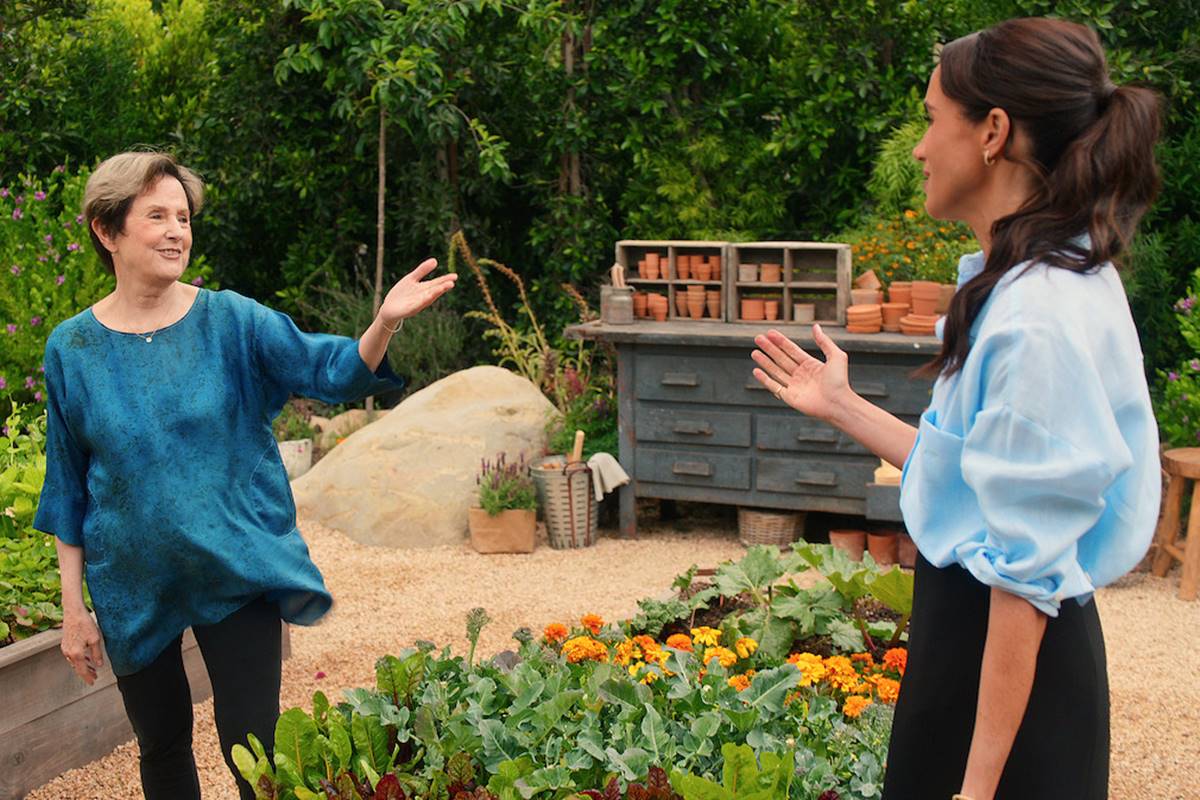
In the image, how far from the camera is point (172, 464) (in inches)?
103

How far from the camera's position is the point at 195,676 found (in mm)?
4344

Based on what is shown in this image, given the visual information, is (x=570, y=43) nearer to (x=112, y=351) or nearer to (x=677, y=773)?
(x=112, y=351)

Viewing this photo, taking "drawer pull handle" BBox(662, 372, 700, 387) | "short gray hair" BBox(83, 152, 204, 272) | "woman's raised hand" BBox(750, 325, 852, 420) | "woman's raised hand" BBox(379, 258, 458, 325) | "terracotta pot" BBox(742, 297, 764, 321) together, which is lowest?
"drawer pull handle" BBox(662, 372, 700, 387)

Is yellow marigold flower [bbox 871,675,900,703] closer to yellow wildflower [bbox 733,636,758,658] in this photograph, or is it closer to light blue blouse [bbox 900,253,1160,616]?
yellow wildflower [bbox 733,636,758,658]

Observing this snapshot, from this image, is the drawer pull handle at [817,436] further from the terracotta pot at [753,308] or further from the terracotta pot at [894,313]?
the terracotta pot at [753,308]

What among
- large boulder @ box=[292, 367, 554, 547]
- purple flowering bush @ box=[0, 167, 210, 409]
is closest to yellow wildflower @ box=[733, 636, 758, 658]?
large boulder @ box=[292, 367, 554, 547]

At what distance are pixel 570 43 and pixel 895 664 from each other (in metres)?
5.85

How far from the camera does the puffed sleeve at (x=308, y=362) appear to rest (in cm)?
270

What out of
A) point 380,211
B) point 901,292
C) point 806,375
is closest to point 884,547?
point 901,292

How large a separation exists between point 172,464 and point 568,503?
152 inches

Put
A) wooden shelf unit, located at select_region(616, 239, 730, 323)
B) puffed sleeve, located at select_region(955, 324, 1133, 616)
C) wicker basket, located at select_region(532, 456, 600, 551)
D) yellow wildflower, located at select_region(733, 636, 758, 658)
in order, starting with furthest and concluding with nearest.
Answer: wooden shelf unit, located at select_region(616, 239, 730, 323), wicker basket, located at select_region(532, 456, 600, 551), yellow wildflower, located at select_region(733, 636, 758, 658), puffed sleeve, located at select_region(955, 324, 1133, 616)

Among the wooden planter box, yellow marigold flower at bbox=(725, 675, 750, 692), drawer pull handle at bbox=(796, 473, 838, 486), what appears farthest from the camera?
drawer pull handle at bbox=(796, 473, 838, 486)

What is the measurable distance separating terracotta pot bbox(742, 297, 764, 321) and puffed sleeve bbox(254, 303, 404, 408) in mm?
3908

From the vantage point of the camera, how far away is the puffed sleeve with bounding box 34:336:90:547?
266 cm
